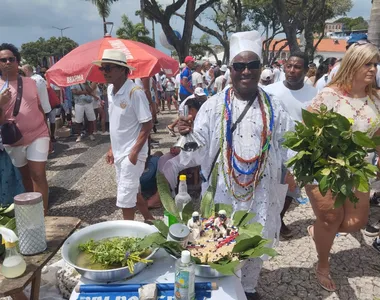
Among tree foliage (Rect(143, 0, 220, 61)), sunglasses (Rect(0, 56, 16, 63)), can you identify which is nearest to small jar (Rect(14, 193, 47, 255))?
sunglasses (Rect(0, 56, 16, 63))

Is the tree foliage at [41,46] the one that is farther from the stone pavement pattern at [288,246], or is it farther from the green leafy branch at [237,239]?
the green leafy branch at [237,239]

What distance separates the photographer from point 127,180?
338cm

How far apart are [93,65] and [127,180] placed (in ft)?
9.94

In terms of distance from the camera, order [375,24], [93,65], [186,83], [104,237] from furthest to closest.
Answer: [186,83], [375,24], [93,65], [104,237]

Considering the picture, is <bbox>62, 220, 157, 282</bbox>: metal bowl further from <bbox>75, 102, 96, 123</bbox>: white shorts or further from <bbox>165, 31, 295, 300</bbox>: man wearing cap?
<bbox>75, 102, 96, 123</bbox>: white shorts

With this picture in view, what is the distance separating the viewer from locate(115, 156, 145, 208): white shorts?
3365 mm

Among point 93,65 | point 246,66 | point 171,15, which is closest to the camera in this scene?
point 246,66

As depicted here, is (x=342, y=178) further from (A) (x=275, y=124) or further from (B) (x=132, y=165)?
(B) (x=132, y=165)

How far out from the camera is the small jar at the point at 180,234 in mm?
1749

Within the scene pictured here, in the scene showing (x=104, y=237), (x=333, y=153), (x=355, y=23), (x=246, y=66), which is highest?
(x=355, y=23)

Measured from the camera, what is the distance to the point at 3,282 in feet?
5.74

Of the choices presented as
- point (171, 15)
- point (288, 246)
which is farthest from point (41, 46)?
point (288, 246)

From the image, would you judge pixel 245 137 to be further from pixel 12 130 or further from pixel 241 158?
pixel 12 130

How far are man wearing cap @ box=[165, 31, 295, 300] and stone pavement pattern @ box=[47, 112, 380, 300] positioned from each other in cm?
83
